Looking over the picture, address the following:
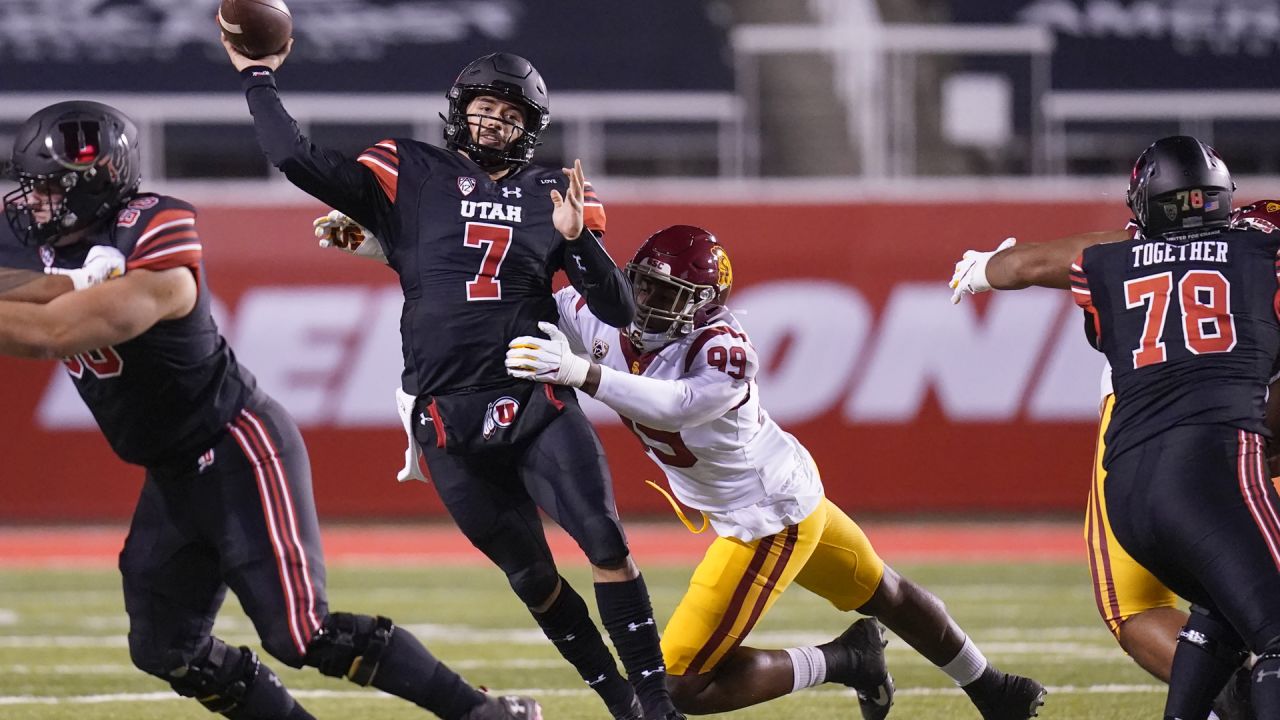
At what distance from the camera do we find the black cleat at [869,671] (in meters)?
4.70

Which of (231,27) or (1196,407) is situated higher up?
(231,27)

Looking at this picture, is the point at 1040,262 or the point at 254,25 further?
the point at 254,25

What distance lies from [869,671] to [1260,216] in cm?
169

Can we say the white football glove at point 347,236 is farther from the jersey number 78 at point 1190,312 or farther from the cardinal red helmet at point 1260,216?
the cardinal red helmet at point 1260,216

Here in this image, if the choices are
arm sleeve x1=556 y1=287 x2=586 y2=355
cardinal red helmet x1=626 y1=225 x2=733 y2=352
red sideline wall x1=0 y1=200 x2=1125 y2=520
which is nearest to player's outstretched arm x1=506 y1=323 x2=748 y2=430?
cardinal red helmet x1=626 y1=225 x2=733 y2=352

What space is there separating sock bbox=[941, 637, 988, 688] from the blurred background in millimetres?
6119

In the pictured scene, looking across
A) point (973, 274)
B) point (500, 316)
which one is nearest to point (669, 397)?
point (500, 316)

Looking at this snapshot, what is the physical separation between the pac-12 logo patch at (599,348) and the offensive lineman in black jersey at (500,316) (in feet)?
0.58

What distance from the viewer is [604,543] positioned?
4.09 metres

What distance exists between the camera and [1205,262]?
3.78 meters

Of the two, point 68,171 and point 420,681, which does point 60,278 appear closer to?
point 68,171

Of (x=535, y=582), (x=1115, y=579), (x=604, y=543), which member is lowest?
(x=1115, y=579)

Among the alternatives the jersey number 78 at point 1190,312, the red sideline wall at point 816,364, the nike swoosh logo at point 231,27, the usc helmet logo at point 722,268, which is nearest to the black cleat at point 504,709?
the usc helmet logo at point 722,268

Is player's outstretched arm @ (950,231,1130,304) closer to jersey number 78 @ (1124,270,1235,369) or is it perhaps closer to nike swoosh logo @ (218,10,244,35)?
jersey number 78 @ (1124,270,1235,369)
